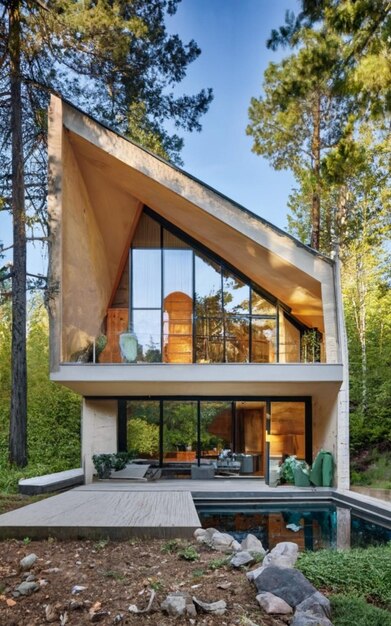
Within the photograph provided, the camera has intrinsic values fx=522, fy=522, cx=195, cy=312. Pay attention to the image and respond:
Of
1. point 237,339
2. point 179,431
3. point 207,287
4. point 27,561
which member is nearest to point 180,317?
point 207,287

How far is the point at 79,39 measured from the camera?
42.0 feet

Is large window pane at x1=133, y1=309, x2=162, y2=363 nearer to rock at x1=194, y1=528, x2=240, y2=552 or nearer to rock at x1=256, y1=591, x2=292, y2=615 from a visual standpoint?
rock at x1=194, y1=528, x2=240, y2=552

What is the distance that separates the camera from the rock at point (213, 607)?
3.46m

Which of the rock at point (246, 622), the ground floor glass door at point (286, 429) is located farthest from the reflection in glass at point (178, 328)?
the rock at point (246, 622)

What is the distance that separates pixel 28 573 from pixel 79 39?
40.9ft

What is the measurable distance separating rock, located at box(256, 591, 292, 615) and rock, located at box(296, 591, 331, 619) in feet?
0.28

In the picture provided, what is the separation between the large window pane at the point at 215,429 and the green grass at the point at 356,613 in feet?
30.5

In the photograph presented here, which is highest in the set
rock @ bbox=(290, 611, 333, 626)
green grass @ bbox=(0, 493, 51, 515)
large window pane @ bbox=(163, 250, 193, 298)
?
large window pane @ bbox=(163, 250, 193, 298)

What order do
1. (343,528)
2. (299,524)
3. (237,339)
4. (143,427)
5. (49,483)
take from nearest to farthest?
(343,528), (299,524), (49,483), (237,339), (143,427)

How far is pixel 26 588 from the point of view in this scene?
371 cm

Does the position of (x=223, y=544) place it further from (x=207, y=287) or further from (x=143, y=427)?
(x=207, y=287)

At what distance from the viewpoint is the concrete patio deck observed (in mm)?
5168

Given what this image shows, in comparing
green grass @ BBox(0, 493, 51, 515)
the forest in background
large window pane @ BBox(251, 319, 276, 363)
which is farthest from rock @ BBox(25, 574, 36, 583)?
large window pane @ BBox(251, 319, 276, 363)

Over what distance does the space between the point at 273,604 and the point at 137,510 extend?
314cm
